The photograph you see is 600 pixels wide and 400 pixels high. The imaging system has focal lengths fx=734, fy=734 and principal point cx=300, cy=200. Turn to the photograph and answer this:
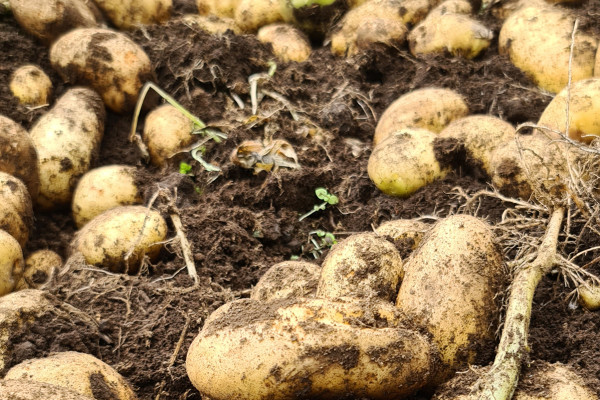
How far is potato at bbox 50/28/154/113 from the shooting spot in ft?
12.6

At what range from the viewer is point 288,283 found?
89.6 inches

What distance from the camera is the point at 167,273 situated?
2.88 metres

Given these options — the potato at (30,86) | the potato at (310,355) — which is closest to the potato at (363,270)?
the potato at (310,355)

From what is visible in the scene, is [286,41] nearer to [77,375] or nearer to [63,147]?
[63,147]

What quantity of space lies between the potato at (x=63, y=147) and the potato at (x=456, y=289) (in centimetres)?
204

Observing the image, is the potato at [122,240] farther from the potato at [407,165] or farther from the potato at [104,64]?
the potato at [104,64]

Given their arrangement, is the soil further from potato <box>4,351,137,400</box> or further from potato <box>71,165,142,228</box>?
potato <box>4,351,137,400</box>

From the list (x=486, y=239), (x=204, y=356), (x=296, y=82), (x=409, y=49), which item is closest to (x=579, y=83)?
(x=486, y=239)

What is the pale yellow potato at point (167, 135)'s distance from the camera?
3689 mm

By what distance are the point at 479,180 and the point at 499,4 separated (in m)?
1.57

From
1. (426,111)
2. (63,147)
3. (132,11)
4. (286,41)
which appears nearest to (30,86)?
(63,147)

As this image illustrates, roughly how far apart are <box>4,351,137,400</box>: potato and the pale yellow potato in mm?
1750

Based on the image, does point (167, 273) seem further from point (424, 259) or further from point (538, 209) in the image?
point (538, 209)

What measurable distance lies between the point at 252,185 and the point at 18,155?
3.42 ft
